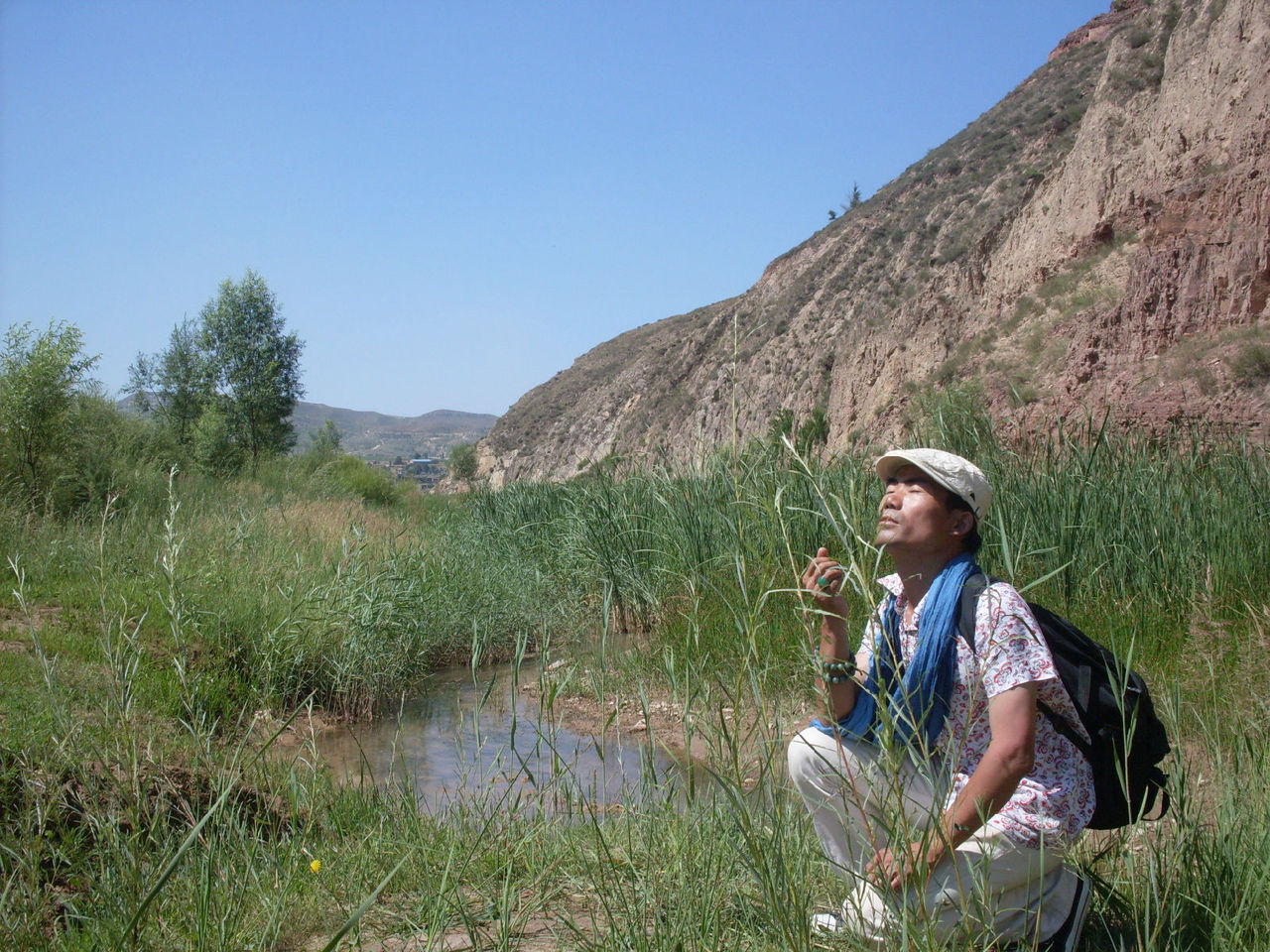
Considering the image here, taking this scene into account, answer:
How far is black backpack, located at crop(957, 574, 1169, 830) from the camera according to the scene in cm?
212

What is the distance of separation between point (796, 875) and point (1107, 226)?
69.2ft

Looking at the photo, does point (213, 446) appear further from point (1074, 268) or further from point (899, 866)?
point (899, 866)

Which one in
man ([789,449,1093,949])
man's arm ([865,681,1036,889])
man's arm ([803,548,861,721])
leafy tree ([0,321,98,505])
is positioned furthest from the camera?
leafy tree ([0,321,98,505])

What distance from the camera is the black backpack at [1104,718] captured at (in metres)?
2.12

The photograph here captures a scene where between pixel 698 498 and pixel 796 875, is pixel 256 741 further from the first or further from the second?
pixel 796 875

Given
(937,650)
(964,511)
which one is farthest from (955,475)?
(937,650)

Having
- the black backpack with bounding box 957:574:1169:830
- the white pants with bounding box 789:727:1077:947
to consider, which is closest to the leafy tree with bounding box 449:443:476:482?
the white pants with bounding box 789:727:1077:947

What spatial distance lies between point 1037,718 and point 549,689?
1.25 metres

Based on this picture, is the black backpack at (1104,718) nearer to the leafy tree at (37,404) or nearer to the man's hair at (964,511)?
the man's hair at (964,511)

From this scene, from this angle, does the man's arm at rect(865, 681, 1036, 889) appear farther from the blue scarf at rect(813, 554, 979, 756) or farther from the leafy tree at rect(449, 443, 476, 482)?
the leafy tree at rect(449, 443, 476, 482)

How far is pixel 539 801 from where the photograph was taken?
285 cm

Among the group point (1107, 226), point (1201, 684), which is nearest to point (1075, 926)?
point (1201, 684)

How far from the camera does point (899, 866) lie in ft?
5.88

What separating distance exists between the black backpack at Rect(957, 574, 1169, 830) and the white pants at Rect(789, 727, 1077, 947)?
209mm
